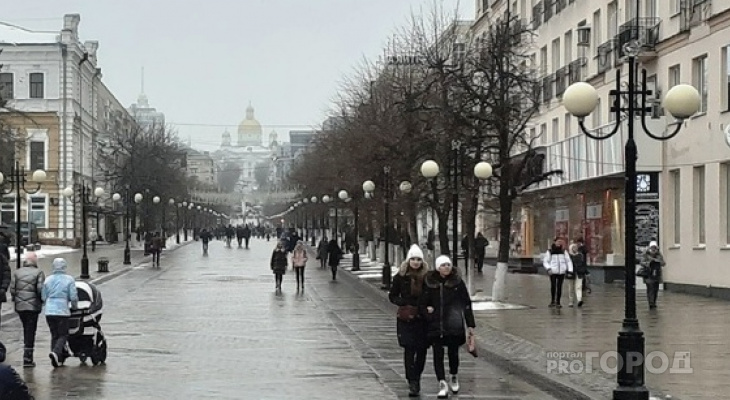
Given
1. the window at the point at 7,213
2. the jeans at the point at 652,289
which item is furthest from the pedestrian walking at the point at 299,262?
the window at the point at 7,213

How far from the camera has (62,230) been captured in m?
86.3

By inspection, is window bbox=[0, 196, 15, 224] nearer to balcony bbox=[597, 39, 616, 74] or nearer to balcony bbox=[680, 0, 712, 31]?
balcony bbox=[597, 39, 616, 74]

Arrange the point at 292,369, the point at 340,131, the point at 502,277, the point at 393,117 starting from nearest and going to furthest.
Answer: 1. the point at 292,369
2. the point at 502,277
3. the point at 393,117
4. the point at 340,131

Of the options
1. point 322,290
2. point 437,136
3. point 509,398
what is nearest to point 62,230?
point 322,290

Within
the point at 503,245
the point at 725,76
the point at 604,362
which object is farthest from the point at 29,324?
the point at 725,76

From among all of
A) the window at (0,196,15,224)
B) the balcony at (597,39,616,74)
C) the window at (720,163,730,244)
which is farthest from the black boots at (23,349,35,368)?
the window at (0,196,15,224)

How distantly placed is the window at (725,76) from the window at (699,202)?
2.75 m

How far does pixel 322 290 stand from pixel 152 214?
2386 inches

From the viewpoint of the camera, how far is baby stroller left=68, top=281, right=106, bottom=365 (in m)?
18.1

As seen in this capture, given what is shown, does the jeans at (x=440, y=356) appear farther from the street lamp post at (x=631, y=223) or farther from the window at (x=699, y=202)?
the window at (x=699, y=202)

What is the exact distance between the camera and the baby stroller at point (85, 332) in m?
18.1

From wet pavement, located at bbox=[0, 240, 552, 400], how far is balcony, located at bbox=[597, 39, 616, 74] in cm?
1273

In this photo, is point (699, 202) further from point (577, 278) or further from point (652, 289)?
point (652, 289)

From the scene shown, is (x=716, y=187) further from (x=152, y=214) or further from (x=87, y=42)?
(x=87, y=42)
